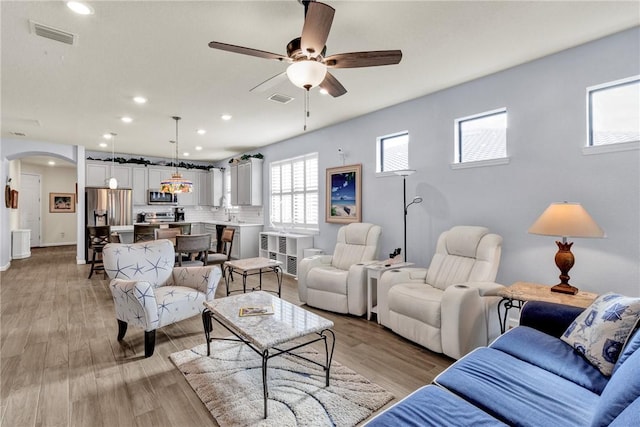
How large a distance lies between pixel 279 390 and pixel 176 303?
1.32 meters

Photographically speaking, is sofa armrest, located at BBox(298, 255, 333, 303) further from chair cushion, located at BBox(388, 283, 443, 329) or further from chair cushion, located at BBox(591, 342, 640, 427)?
chair cushion, located at BBox(591, 342, 640, 427)

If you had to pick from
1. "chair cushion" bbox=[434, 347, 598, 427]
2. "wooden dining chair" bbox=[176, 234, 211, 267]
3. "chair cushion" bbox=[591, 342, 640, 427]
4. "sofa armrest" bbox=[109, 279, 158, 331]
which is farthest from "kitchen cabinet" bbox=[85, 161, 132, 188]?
"chair cushion" bbox=[591, 342, 640, 427]

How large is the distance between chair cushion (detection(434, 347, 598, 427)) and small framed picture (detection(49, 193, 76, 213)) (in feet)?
41.8

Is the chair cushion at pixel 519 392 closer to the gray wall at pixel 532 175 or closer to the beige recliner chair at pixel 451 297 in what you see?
the beige recliner chair at pixel 451 297

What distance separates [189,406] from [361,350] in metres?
1.47

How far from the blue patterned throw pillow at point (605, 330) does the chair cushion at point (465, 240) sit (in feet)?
4.33

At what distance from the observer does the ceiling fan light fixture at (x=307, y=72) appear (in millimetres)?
1975

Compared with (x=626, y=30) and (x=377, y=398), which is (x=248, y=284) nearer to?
(x=377, y=398)

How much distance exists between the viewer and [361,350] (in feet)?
9.32

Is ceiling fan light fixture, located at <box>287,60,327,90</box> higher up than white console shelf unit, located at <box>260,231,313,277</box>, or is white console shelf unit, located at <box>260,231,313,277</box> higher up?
ceiling fan light fixture, located at <box>287,60,327,90</box>

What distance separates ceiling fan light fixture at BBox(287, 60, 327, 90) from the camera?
197cm

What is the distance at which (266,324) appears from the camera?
7.20ft

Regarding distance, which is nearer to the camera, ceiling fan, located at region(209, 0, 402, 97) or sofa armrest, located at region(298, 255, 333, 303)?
ceiling fan, located at region(209, 0, 402, 97)

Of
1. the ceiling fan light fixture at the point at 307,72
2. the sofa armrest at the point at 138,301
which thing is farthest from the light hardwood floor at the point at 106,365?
the ceiling fan light fixture at the point at 307,72
